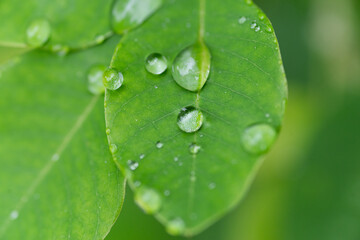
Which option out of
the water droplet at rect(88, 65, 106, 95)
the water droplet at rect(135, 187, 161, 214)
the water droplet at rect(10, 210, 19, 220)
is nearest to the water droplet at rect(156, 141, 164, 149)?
the water droplet at rect(135, 187, 161, 214)

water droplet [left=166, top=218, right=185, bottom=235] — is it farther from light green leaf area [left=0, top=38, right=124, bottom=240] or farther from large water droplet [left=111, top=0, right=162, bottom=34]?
large water droplet [left=111, top=0, right=162, bottom=34]

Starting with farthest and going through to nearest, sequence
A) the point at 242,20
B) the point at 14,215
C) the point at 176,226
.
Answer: the point at 14,215
the point at 242,20
the point at 176,226

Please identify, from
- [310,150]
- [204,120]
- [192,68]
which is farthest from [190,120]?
[310,150]

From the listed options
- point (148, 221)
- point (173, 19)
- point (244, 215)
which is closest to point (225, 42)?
point (173, 19)

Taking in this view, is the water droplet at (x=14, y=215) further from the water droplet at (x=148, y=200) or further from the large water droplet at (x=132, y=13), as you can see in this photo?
the large water droplet at (x=132, y=13)

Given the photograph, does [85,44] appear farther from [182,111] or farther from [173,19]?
[182,111]

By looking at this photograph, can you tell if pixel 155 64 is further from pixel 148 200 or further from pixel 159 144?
pixel 148 200
